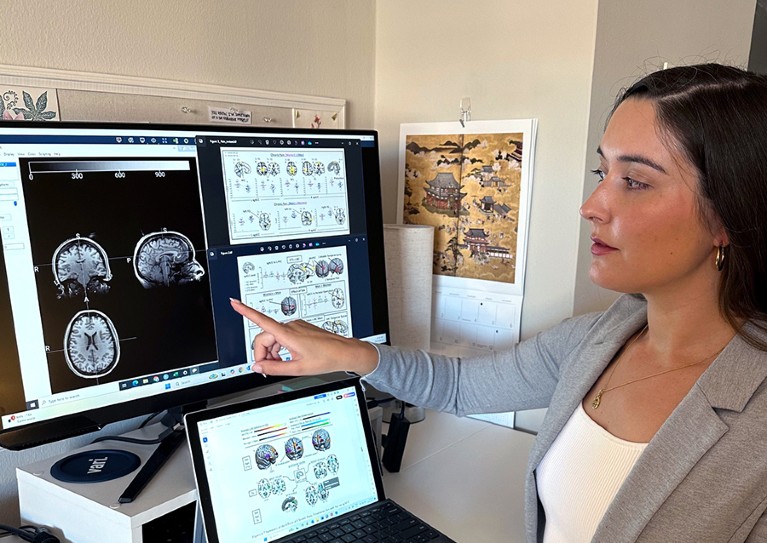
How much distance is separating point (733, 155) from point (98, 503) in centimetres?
90

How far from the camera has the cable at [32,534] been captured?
843 millimetres

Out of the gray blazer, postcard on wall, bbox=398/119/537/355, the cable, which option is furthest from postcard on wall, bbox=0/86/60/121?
the gray blazer

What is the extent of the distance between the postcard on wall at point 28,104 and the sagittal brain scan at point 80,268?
25 centimetres

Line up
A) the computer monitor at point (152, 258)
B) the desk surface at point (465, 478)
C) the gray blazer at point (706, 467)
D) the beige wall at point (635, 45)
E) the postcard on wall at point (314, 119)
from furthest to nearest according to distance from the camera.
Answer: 1. the postcard on wall at point (314, 119)
2. the beige wall at point (635, 45)
3. the desk surface at point (465, 478)
4. the computer monitor at point (152, 258)
5. the gray blazer at point (706, 467)

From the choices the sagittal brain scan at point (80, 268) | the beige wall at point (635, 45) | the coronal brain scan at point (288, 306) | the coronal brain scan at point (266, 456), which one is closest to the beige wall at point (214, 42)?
the sagittal brain scan at point (80, 268)

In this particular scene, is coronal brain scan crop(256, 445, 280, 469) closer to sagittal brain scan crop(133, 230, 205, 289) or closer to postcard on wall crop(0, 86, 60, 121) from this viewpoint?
sagittal brain scan crop(133, 230, 205, 289)

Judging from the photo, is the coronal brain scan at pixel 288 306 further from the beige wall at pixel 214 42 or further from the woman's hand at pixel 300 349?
the beige wall at pixel 214 42

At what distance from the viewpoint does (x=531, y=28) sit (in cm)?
136

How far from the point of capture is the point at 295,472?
91 centimetres

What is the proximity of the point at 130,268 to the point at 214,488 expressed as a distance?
0.33 m

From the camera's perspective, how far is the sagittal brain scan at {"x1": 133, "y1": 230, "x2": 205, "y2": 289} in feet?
2.94

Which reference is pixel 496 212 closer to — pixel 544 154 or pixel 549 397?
pixel 544 154

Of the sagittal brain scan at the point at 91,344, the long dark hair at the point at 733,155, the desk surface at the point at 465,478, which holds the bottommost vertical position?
the desk surface at the point at 465,478

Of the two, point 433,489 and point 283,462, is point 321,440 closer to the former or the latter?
point 283,462
